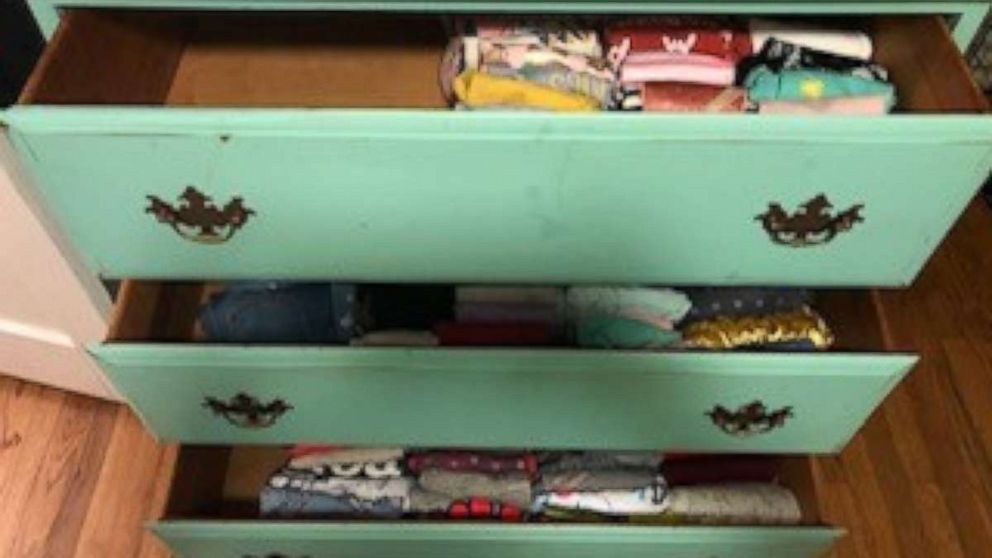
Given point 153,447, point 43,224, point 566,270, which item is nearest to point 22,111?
point 566,270

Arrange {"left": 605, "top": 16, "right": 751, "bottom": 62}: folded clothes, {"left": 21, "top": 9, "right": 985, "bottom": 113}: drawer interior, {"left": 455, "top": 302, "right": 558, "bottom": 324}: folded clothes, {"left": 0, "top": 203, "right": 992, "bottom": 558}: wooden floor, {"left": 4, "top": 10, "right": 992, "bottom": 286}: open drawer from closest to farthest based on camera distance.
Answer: {"left": 4, "top": 10, "right": 992, "bottom": 286}: open drawer → {"left": 21, "top": 9, "right": 985, "bottom": 113}: drawer interior → {"left": 605, "top": 16, "right": 751, "bottom": 62}: folded clothes → {"left": 455, "top": 302, "right": 558, "bottom": 324}: folded clothes → {"left": 0, "top": 203, "right": 992, "bottom": 558}: wooden floor

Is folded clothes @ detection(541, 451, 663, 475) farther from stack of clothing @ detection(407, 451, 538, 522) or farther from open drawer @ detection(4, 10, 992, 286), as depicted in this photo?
open drawer @ detection(4, 10, 992, 286)

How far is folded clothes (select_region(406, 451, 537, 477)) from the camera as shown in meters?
1.08

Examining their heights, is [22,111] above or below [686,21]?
below

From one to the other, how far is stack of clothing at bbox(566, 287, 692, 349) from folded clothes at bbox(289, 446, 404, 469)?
0.31 metres

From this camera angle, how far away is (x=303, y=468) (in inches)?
42.9

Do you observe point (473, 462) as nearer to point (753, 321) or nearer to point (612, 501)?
point (612, 501)

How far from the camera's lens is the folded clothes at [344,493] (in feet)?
3.48

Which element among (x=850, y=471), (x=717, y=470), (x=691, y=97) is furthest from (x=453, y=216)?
(x=850, y=471)

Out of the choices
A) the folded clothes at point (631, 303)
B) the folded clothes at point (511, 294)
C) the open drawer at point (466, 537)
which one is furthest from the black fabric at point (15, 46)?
the folded clothes at point (631, 303)

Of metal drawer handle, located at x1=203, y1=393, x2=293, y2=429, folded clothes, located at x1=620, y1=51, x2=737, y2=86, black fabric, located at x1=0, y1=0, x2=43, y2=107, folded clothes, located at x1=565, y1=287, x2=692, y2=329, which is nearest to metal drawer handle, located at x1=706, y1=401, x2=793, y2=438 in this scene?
folded clothes, located at x1=565, y1=287, x2=692, y2=329

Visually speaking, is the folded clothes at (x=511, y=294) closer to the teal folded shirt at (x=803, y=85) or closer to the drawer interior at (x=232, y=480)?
the teal folded shirt at (x=803, y=85)

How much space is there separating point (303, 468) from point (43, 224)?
439 mm

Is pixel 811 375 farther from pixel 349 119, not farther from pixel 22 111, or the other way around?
pixel 22 111
